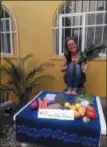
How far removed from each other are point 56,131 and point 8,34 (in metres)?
2.04

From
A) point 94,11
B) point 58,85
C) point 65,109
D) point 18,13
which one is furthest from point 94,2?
point 65,109

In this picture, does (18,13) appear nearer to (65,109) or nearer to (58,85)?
(58,85)

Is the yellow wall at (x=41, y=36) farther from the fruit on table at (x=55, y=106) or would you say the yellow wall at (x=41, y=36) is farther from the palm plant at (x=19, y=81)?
the fruit on table at (x=55, y=106)

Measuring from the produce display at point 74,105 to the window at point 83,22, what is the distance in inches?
50.5

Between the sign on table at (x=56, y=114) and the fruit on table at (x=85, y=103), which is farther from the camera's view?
the fruit on table at (x=85, y=103)

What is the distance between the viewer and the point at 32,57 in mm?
2967

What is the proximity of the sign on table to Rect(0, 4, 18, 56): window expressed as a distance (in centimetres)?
169

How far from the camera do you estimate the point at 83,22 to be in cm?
276

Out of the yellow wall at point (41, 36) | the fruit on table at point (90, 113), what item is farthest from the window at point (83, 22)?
the fruit on table at point (90, 113)

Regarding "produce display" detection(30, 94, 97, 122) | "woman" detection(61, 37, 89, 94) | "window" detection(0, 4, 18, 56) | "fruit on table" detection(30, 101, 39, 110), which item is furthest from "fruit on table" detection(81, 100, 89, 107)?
"window" detection(0, 4, 18, 56)

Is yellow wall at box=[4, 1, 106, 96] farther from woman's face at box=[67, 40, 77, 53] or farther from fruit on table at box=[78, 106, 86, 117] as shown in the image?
fruit on table at box=[78, 106, 86, 117]

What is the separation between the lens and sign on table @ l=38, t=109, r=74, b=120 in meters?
1.47

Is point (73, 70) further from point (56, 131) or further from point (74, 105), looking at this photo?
point (56, 131)

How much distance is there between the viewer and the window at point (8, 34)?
9.50 ft
